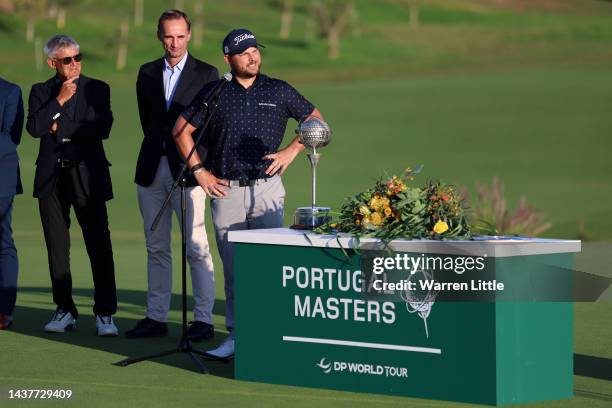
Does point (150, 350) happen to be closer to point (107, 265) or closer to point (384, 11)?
point (107, 265)

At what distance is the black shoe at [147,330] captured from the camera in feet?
29.8

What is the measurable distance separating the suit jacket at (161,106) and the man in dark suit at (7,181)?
881 mm

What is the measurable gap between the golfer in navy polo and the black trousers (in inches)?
46.8

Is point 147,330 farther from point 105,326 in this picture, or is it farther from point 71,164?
point 71,164

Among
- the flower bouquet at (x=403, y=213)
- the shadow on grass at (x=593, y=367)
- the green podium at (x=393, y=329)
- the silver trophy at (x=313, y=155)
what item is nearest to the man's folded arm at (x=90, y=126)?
the silver trophy at (x=313, y=155)

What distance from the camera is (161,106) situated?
902 centimetres

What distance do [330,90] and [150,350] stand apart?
2786 cm

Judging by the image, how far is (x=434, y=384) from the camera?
22.8 ft

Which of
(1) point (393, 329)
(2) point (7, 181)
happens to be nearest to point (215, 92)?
(1) point (393, 329)

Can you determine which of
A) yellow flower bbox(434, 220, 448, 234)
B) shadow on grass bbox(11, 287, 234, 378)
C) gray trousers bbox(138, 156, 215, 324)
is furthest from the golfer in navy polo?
yellow flower bbox(434, 220, 448, 234)

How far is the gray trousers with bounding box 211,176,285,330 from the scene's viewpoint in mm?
8227

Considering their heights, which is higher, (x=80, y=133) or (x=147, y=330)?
(x=80, y=133)

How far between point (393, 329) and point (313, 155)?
3.73 feet

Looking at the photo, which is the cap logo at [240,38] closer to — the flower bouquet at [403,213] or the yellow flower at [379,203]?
the flower bouquet at [403,213]
